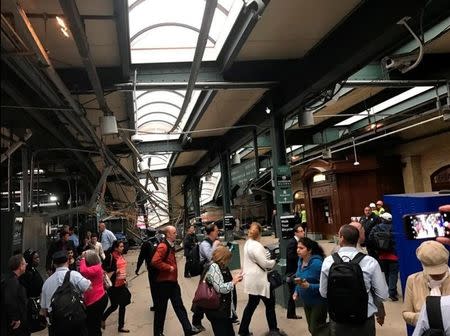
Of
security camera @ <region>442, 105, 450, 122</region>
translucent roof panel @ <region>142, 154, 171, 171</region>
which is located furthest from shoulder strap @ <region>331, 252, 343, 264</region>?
translucent roof panel @ <region>142, 154, 171, 171</region>

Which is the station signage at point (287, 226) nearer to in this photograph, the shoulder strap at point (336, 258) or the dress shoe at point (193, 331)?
the dress shoe at point (193, 331)

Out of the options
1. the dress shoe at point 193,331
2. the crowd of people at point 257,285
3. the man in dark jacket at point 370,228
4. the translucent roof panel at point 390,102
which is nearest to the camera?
the crowd of people at point 257,285

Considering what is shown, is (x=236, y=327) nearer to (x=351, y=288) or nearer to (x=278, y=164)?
(x=278, y=164)

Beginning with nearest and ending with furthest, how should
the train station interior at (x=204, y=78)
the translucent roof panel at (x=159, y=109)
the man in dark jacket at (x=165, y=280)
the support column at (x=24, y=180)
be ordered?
the train station interior at (x=204, y=78) → the man in dark jacket at (x=165, y=280) → the support column at (x=24, y=180) → the translucent roof panel at (x=159, y=109)

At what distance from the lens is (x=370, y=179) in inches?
618

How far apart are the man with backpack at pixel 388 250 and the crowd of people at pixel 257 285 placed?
0.02 m

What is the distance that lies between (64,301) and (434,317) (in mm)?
3218

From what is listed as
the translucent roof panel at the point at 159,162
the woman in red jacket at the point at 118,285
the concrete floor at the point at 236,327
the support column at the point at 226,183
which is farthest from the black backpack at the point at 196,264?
the translucent roof panel at the point at 159,162

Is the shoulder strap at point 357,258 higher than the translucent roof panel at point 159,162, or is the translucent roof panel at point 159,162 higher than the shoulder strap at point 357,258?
the translucent roof panel at point 159,162

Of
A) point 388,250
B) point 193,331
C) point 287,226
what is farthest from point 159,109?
point 388,250

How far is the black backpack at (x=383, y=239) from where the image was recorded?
6418 millimetres

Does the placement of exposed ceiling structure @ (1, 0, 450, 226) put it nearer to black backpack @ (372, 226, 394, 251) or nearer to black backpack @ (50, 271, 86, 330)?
black backpack @ (50, 271, 86, 330)

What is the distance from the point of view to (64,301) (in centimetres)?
382

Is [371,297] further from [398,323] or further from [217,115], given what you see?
[217,115]
